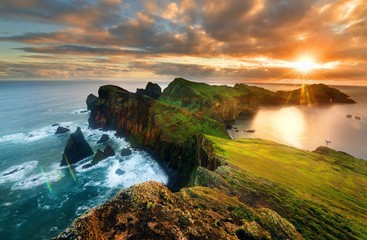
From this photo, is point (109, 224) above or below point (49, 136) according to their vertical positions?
above

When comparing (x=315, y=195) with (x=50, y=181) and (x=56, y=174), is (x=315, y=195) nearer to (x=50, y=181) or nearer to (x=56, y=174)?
(x=50, y=181)

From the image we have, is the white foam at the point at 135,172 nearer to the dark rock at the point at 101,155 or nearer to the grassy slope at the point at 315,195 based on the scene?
the dark rock at the point at 101,155

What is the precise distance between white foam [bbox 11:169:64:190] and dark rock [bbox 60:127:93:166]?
218 inches

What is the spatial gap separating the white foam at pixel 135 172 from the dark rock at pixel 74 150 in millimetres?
14096

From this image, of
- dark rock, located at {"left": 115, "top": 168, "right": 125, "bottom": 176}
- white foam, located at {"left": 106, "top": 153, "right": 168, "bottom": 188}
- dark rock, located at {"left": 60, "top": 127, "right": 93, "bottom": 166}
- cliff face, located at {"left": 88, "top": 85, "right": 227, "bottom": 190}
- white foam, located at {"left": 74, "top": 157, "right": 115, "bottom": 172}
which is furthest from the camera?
dark rock, located at {"left": 60, "top": 127, "right": 93, "bottom": 166}

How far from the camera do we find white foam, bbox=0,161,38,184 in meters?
59.1

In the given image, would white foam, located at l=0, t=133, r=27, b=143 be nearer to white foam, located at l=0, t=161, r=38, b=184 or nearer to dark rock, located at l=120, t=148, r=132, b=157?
white foam, located at l=0, t=161, r=38, b=184

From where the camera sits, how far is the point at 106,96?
4272 inches

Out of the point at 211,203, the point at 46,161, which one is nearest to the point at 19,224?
the point at 46,161

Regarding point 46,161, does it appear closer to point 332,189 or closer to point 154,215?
point 154,215

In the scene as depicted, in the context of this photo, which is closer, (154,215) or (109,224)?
(109,224)

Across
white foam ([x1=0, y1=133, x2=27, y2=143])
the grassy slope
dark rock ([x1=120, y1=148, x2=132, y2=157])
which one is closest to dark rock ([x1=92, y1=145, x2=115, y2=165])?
dark rock ([x1=120, y1=148, x2=132, y2=157])

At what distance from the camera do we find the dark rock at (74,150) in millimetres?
68000

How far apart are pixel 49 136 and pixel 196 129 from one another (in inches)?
2997
